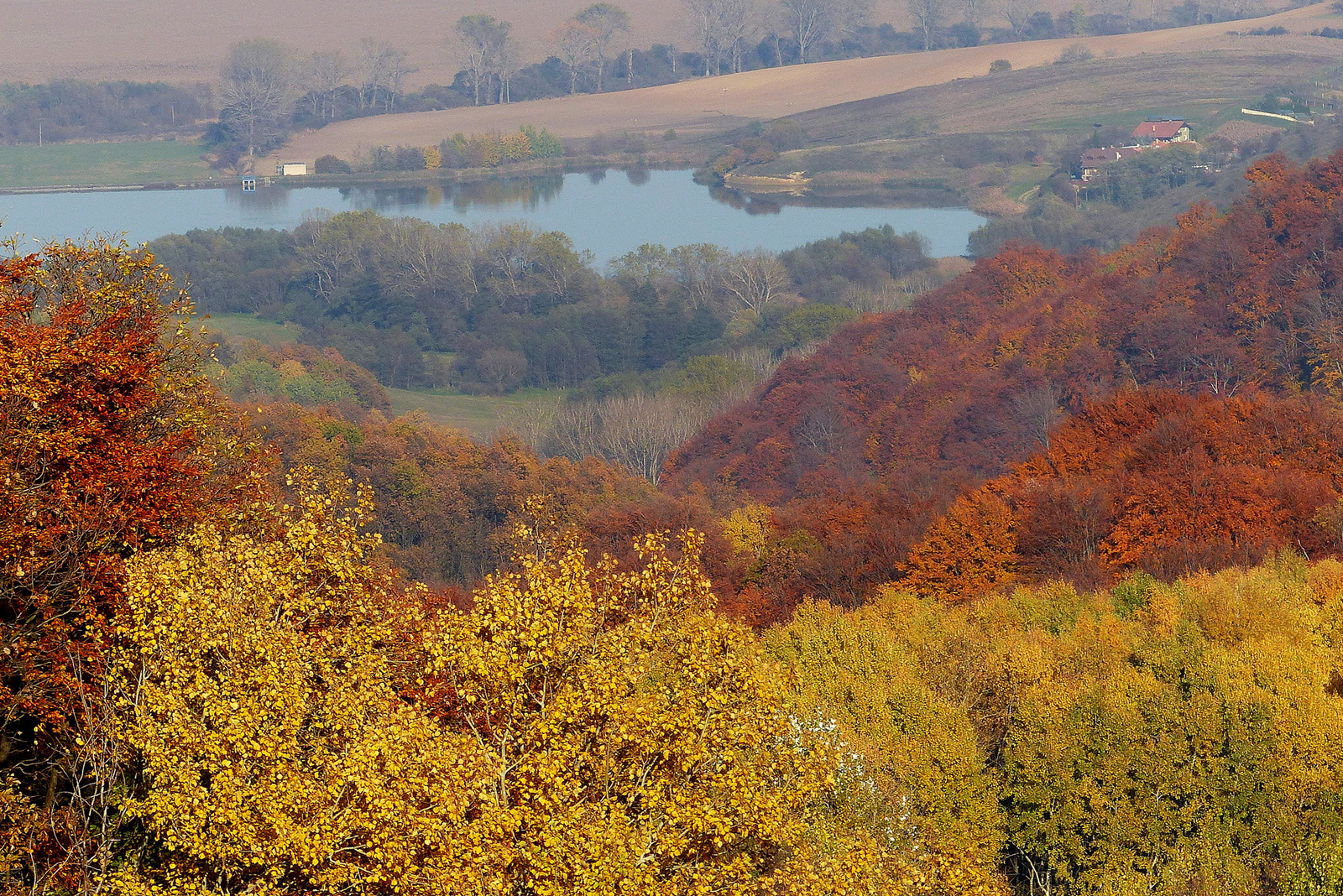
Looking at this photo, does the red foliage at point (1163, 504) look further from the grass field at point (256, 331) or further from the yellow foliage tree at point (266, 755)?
the grass field at point (256, 331)

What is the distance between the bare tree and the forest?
5263 inches

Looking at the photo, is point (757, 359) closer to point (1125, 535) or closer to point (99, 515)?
point (1125, 535)

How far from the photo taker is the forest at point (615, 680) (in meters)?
15.6

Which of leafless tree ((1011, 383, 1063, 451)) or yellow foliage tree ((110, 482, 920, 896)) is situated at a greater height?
yellow foliage tree ((110, 482, 920, 896))

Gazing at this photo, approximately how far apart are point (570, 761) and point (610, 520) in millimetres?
54467

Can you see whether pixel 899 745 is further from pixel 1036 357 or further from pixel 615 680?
pixel 1036 357

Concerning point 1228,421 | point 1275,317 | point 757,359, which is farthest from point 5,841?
point 757,359

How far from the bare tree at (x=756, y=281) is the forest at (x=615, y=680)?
134 m

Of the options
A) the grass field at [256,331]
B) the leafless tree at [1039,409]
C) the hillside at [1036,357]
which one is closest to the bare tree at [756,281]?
the grass field at [256,331]

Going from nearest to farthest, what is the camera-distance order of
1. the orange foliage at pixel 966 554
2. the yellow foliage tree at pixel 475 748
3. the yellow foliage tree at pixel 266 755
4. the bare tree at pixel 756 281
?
the yellow foliage tree at pixel 266 755 < the yellow foliage tree at pixel 475 748 < the orange foliage at pixel 966 554 < the bare tree at pixel 756 281

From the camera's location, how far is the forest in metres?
15.6

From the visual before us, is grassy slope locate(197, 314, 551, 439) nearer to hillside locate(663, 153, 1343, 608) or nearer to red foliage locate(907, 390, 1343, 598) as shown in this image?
hillside locate(663, 153, 1343, 608)

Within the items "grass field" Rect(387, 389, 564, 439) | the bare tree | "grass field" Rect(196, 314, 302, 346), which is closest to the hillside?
"grass field" Rect(387, 389, 564, 439)

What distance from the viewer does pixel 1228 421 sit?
61.3m
